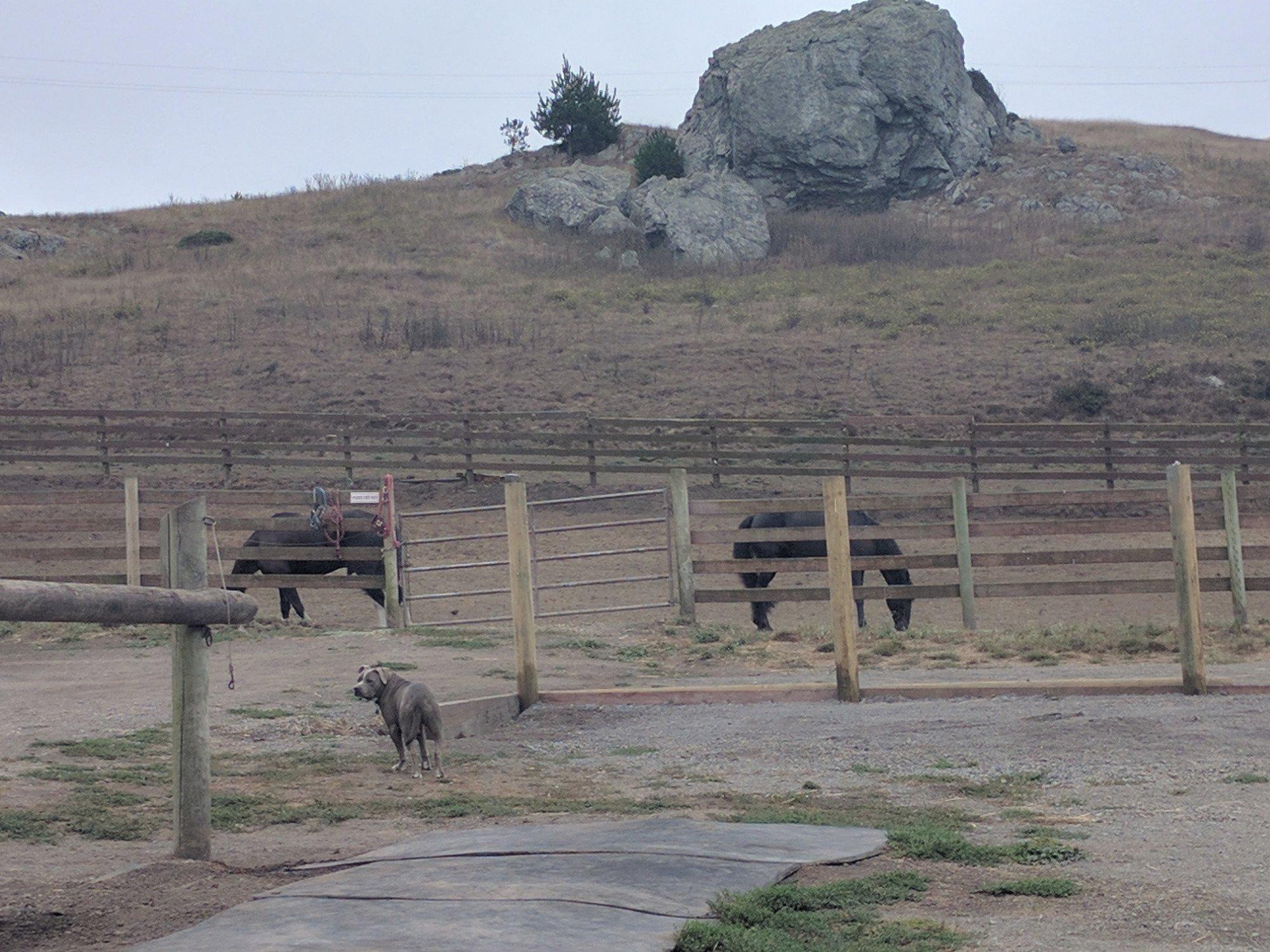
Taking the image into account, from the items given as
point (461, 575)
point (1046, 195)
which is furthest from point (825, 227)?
point (461, 575)

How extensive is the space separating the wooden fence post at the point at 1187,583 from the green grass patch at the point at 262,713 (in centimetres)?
577

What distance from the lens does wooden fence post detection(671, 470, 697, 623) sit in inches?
539

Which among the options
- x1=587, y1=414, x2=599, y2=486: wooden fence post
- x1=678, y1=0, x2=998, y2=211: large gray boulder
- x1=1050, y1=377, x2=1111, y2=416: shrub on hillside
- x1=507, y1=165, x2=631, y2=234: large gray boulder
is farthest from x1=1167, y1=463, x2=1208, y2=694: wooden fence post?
x1=678, y1=0, x2=998, y2=211: large gray boulder

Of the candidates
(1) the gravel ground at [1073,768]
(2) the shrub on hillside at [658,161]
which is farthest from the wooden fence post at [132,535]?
(2) the shrub on hillside at [658,161]

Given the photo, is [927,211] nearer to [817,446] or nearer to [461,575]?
[817,446]

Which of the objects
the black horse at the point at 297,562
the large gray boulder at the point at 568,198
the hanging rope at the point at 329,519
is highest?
the large gray boulder at the point at 568,198

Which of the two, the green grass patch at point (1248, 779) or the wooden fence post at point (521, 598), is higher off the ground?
the wooden fence post at point (521, 598)

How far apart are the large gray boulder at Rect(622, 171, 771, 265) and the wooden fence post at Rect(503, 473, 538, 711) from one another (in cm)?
3679

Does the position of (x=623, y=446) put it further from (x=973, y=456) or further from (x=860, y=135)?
(x=860, y=135)

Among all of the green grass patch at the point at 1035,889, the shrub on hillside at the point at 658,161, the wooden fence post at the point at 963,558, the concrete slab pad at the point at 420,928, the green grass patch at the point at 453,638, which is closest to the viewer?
the concrete slab pad at the point at 420,928

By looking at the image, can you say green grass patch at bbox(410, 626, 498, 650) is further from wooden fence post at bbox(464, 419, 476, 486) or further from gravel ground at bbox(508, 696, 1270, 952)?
wooden fence post at bbox(464, 419, 476, 486)

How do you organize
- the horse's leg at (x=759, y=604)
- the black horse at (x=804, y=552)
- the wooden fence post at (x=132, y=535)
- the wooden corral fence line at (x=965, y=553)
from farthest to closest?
the black horse at (x=804, y=552) → the horse's leg at (x=759, y=604) → the wooden fence post at (x=132, y=535) → the wooden corral fence line at (x=965, y=553)

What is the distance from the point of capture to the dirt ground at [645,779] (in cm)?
427

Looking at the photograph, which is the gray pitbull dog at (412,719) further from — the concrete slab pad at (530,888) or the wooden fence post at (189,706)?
the wooden fence post at (189,706)
